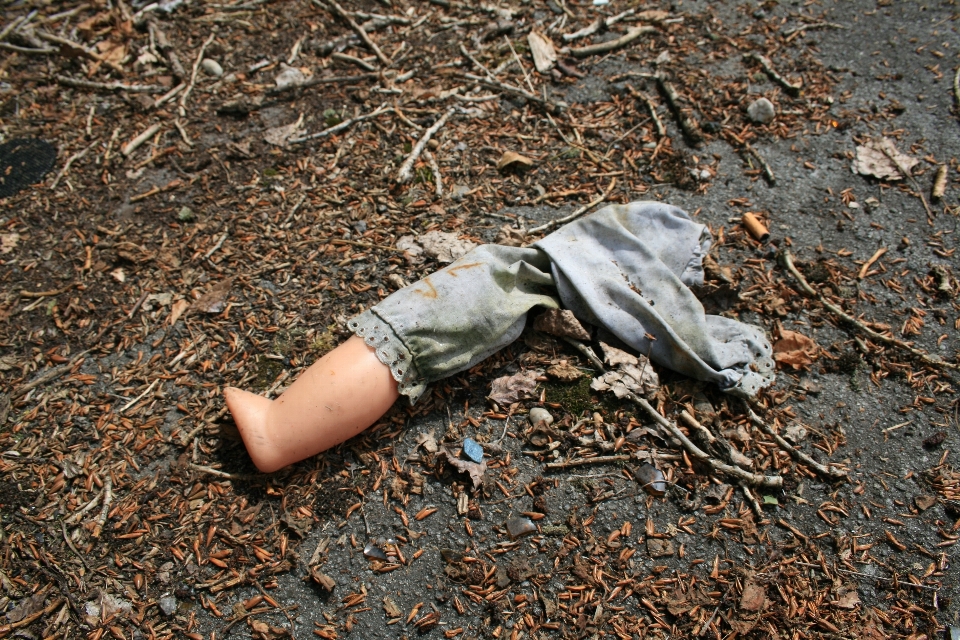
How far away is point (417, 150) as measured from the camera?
3.79 m

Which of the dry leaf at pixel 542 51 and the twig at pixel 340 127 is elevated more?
the dry leaf at pixel 542 51

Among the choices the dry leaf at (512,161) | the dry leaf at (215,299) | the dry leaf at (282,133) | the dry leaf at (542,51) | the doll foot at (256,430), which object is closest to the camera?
the doll foot at (256,430)

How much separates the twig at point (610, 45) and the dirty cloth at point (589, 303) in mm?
1786

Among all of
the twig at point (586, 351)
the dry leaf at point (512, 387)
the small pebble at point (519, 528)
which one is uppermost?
the twig at point (586, 351)

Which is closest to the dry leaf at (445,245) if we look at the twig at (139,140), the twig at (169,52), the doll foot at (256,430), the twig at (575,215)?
the twig at (575,215)

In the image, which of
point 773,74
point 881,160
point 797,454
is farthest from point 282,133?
point 881,160

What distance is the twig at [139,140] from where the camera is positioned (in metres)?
3.91

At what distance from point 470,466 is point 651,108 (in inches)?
110

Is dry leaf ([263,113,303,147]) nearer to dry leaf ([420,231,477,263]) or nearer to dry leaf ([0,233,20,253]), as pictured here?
dry leaf ([420,231,477,263])

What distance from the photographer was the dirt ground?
2451mm

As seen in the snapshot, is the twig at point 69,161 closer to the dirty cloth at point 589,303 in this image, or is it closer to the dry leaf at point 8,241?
the dry leaf at point 8,241

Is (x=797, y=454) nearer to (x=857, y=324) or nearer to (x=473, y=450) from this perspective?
(x=857, y=324)

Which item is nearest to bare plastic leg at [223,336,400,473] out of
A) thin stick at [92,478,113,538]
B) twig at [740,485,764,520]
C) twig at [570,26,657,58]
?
thin stick at [92,478,113,538]

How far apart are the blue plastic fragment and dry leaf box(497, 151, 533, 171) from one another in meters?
1.82
